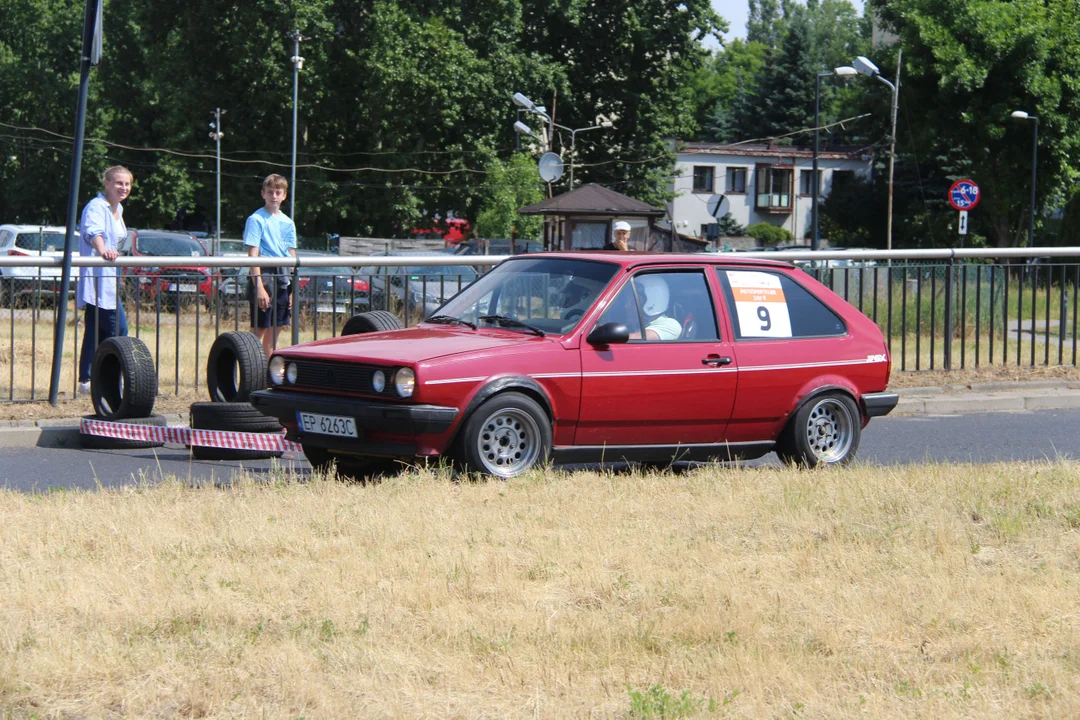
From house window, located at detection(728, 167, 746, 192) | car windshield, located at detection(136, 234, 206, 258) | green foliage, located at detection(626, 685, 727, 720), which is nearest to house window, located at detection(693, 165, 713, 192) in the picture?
house window, located at detection(728, 167, 746, 192)

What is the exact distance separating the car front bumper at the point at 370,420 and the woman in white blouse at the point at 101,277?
3.94 m

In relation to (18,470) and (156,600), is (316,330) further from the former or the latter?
(156,600)

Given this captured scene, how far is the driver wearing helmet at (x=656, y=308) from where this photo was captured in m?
9.27

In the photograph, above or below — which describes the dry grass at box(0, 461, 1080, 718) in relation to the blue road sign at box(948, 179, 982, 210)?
below

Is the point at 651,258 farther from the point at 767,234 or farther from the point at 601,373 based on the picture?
the point at 767,234

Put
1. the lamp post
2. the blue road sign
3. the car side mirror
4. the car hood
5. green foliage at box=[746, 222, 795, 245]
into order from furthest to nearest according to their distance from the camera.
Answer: green foliage at box=[746, 222, 795, 245] → the lamp post → the blue road sign → the car side mirror → the car hood

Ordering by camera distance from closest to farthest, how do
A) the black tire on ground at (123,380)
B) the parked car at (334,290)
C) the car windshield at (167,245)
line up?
the black tire on ground at (123,380) < the parked car at (334,290) < the car windshield at (167,245)

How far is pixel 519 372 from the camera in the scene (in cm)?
859

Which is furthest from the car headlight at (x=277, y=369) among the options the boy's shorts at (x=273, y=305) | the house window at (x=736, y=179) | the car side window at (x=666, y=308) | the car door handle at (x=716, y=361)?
the house window at (x=736, y=179)

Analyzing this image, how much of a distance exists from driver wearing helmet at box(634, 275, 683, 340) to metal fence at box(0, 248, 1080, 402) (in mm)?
1619

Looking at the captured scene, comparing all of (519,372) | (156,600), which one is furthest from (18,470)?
(156,600)

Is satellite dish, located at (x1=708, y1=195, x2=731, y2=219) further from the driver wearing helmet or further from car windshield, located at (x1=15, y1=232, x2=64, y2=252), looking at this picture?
the driver wearing helmet

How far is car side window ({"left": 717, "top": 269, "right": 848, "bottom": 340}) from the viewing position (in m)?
9.63

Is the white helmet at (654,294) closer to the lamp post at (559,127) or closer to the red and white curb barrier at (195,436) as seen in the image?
the red and white curb barrier at (195,436)
